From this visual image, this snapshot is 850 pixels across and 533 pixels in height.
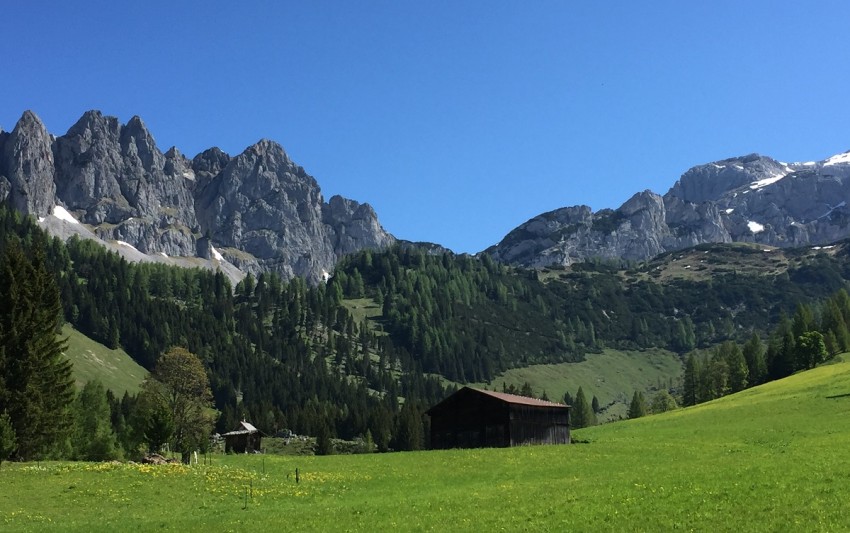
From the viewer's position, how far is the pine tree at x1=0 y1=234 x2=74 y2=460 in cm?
5416

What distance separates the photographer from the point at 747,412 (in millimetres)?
83000

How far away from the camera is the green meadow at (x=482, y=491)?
94.6 ft

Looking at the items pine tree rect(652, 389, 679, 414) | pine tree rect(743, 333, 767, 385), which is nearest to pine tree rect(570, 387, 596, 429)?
pine tree rect(652, 389, 679, 414)

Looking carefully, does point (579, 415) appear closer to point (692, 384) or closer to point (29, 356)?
point (692, 384)

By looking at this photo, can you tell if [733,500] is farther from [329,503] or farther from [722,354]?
[722,354]

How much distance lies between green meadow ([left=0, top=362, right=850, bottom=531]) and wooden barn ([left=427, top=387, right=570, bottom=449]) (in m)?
16.4

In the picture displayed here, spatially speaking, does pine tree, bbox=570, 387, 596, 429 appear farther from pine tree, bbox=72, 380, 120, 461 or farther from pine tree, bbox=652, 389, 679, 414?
pine tree, bbox=72, 380, 120, 461

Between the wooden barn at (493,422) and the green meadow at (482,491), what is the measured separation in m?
16.4

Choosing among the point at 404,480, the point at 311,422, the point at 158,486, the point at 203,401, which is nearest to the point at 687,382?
the point at 311,422

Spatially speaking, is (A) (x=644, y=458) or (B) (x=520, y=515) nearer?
(B) (x=520, y=515)

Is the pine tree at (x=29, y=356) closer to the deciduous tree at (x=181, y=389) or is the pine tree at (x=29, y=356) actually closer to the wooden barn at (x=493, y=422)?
the deciduous tree at (x=181, y=389)

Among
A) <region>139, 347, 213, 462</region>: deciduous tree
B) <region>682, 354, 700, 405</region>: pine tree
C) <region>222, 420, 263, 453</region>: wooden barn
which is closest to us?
<region>139, 347, 213, 462</region>: deciduous tree

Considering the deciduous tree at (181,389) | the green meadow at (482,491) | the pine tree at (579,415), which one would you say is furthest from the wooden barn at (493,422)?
the pine tree at (579,415)

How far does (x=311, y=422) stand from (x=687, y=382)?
82004mm
